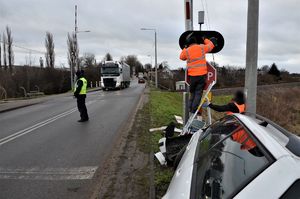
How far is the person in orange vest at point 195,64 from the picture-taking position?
22.8 ft

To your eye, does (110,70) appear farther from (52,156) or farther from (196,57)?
(196,57)

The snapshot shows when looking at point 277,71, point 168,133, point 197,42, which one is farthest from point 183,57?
point 277,71

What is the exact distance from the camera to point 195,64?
23.2ft

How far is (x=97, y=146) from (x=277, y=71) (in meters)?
79.9

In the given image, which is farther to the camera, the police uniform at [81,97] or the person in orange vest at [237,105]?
the police uniform at [81,97]

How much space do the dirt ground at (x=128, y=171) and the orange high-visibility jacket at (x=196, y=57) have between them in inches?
76.5

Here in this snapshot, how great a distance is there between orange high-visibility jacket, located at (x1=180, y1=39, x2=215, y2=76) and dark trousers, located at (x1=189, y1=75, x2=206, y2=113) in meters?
0.10

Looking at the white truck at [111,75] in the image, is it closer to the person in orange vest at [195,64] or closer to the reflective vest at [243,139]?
the person in orange vest at [195,64]

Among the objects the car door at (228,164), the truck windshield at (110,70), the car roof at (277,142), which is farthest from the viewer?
the truck windshield at (110,70)

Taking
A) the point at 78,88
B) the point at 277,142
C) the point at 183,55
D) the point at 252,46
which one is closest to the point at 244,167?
the point at 277,142

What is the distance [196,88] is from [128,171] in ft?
7.26

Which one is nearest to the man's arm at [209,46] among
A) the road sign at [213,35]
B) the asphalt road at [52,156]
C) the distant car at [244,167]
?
the road sign at [213,35]

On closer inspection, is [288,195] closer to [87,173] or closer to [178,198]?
[178,198]

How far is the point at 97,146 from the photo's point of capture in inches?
333
